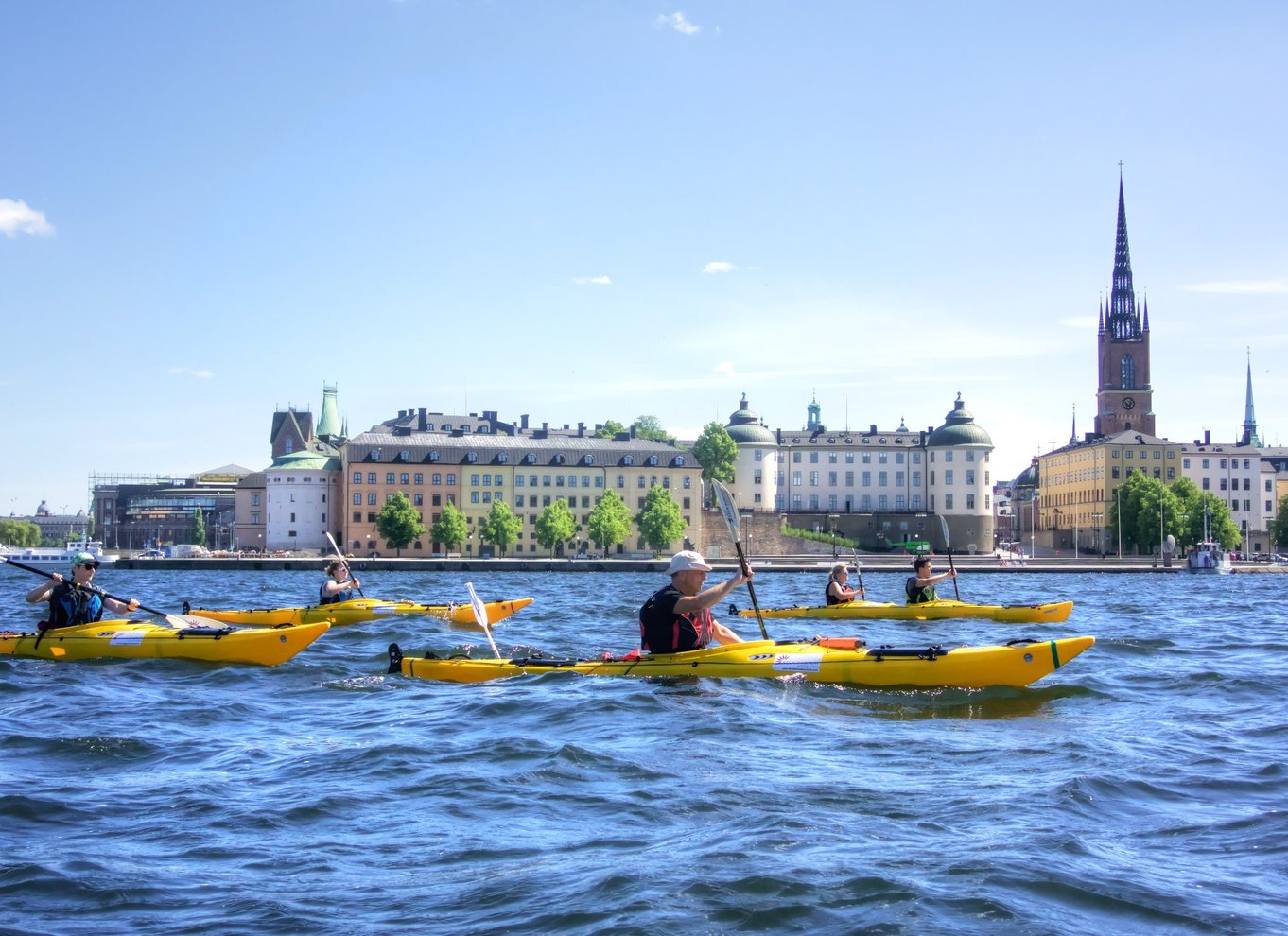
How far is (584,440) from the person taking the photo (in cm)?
Answer: 11412

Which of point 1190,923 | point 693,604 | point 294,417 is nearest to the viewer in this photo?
point 1190,923

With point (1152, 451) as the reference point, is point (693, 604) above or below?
below

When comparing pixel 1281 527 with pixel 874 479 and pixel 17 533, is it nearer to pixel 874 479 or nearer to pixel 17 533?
pixel 874 479

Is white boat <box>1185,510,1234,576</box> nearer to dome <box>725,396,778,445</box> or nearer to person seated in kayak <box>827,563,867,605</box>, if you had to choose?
dome <box>725,396,778,445</box>

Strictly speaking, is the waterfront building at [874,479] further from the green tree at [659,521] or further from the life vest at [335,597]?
the life vest at [335,597]

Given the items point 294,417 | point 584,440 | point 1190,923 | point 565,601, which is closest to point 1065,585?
point 565,601

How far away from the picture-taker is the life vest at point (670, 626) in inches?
574

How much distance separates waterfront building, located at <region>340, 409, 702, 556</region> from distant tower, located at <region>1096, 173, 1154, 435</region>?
172 ft

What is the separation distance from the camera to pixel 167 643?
18594 millimetres

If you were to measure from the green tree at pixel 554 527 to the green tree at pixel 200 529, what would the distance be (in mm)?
64202

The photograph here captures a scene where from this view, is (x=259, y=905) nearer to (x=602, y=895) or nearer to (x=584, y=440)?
(x=602, y=895)

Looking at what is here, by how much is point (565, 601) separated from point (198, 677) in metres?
26.6

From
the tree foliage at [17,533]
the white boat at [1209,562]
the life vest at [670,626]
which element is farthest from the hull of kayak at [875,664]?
the tree foliage at [17,533]

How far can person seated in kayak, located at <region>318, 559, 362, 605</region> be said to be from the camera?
27328mm
